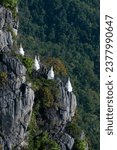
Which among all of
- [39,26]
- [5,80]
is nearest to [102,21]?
[5,80]

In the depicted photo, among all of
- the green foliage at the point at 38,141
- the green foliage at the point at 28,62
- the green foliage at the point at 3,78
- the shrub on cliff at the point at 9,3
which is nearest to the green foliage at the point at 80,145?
the green foliage at the point at 38,141

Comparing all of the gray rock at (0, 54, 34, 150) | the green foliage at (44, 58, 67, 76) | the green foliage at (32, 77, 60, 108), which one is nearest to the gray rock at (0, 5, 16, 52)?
the gray rock at (0, 54, 34, 150)

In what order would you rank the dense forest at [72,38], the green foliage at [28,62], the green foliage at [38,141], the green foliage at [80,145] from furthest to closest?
the dense forest at [72,38], the green foliage at [80,145], the green foliage at [28,62], the green foliage at [38,141]

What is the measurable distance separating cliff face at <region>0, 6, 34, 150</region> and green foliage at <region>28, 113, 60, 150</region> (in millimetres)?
668

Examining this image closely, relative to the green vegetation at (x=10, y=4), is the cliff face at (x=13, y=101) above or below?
below

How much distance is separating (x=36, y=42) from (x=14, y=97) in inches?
2012

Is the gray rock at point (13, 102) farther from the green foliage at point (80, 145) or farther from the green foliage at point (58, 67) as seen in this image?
the green foliage at point (58, 67)

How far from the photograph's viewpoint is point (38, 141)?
58.3 metres

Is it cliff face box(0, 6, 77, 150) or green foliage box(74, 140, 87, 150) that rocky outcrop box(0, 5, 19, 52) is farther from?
green foliage box(74, 140, 87, 150)

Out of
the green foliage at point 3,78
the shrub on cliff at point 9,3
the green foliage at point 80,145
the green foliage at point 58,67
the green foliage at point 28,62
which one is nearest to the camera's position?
the green foliage at point 3,78

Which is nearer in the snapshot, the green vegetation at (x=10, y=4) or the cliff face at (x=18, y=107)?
the cliff face at (x=18, y=107)

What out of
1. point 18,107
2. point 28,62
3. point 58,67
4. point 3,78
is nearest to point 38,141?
point 18,107

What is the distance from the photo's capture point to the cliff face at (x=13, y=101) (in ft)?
185

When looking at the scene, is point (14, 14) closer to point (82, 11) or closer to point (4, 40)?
point (4, 40)
